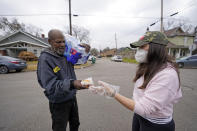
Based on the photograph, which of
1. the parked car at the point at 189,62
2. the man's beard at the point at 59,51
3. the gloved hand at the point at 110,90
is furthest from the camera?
the parked car at the point at 189,62

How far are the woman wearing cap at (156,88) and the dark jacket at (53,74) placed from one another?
1.49 feet

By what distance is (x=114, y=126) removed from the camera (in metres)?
1.99

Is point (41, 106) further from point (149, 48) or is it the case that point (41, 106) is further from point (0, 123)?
point (149, 48)

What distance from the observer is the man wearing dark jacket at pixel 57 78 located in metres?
1.01

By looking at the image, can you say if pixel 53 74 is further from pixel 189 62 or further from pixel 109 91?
pixel 189 62

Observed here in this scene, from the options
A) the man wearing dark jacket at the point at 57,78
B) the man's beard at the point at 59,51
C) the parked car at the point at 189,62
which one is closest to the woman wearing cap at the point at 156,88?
the man wearing dark jacket at the point at 57,78

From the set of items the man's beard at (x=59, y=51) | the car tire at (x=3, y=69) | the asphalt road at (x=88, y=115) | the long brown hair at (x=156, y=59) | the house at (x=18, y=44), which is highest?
the house at (x=18, y=44)

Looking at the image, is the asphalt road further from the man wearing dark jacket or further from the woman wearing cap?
the woman wearing cap

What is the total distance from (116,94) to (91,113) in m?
1.87

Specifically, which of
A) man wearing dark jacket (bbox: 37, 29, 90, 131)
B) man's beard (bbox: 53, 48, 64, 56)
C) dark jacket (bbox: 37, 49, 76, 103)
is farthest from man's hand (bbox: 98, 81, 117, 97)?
man's beard (bbox: 53, 48, 64, 56)

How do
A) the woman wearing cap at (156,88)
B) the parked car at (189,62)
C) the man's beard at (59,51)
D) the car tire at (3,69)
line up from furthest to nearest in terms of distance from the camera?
the parked car at (189,62) < the car tire at (3,69) < the man's beard at (59,51) < the woman wearing cap at (156,88)

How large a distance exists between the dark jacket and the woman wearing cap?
1.49 feet

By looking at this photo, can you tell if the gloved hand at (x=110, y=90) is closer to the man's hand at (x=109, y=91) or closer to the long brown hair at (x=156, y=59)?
the man's hand at (x=109, y=91)

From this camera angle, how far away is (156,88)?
78 cm
